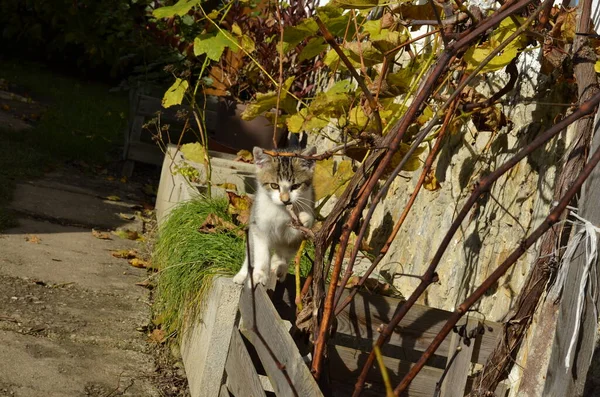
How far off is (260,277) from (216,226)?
1071 millimetres

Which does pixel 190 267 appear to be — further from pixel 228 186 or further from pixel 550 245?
pixel 550 245

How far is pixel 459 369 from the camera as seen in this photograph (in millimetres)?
3055

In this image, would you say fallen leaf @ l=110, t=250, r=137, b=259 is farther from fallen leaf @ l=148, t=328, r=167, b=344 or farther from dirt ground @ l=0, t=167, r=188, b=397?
fallen leaf @ l=148, t=328, r=167, b=344

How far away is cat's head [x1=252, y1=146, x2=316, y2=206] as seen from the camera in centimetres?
402

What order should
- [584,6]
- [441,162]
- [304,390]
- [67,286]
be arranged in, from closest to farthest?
[304,390] < [584,6] < [441,162] < [67,286]

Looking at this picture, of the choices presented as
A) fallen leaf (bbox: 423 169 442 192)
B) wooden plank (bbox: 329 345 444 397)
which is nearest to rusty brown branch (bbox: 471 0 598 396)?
wooden plank (bbox: 329 345 444 397)

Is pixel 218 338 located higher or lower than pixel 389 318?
lower

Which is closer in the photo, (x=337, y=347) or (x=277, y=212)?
(x=337, y=347)

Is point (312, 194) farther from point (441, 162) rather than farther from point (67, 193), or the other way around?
point (67, 193)

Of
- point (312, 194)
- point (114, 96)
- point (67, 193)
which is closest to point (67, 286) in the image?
point (312, 194)

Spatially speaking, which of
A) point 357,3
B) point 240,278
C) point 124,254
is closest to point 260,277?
point 240,278

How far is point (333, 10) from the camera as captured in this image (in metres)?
3.40

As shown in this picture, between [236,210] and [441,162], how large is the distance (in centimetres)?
113

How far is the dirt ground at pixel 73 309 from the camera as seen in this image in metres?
3.84
